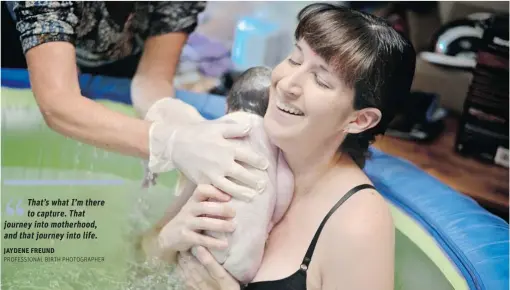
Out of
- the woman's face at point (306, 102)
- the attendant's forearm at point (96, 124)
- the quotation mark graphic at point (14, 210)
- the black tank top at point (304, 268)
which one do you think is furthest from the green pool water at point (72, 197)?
the woman's face at point (306, 102)

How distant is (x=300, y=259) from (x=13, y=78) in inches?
33.9

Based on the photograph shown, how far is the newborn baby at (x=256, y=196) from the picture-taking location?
3.27 ft

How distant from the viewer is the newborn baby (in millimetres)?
996

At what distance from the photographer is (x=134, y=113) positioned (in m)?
1.48

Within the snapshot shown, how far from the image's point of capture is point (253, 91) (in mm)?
1045

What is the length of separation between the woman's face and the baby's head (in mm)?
62

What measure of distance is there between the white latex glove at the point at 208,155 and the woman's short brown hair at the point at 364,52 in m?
0.19

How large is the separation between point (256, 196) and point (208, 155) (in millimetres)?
109

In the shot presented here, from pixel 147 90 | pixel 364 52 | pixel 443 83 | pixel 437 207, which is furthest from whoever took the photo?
pixel 443 83

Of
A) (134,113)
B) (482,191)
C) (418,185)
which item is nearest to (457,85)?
(482,191)

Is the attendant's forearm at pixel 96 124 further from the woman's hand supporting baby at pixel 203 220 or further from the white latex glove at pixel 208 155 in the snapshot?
the woman's hand supporting baby at pixel 203 220

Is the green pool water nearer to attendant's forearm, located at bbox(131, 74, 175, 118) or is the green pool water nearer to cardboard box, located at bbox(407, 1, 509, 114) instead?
attendant's forearm, located at bbox(131, 74, 175, 118)

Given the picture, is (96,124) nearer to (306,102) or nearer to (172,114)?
(172,114)

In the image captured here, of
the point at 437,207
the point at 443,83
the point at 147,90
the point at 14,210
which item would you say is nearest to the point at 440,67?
the point at 443,83
